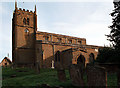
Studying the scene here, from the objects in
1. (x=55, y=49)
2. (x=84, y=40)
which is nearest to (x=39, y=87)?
(x=55, y=49)

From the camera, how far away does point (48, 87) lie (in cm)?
654

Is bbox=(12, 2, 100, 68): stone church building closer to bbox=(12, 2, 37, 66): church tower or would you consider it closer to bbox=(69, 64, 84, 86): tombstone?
bbox=(12, 2, 37, 66): church tower

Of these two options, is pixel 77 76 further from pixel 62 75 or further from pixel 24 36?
pixel 24 36

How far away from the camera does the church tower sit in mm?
28438

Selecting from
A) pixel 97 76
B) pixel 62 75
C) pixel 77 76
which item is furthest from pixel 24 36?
pixel 97 76

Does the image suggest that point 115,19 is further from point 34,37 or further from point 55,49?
point 34,37

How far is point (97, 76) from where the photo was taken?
6.03m

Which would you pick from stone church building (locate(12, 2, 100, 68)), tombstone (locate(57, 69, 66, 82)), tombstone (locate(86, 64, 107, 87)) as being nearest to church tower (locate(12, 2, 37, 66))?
stone church building (locate(12, 2, 100, 68))

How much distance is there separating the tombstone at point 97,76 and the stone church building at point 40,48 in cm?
1557

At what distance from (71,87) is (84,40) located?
1272 inches

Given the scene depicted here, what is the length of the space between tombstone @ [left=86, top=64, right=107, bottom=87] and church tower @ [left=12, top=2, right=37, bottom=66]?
2366 centimetres

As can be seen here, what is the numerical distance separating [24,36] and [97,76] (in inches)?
1059

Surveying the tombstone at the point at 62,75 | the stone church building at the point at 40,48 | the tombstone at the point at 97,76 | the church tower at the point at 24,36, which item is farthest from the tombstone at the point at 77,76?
the church tower at the point at 24,36

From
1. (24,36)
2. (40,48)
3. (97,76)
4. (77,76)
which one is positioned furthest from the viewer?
(24,36)
